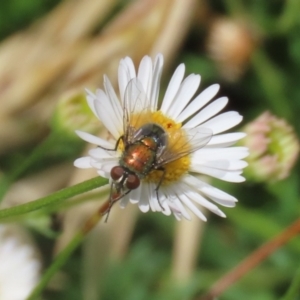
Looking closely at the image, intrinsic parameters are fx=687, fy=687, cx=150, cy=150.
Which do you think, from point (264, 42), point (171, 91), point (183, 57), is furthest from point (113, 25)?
point (171, 91)

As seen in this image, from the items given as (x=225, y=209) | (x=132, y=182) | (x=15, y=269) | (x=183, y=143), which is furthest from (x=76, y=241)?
(x=225, y=209)

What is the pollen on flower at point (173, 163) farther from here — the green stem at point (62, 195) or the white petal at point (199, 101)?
the green stem at point (62, 195)

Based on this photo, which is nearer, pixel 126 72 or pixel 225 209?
pixel 126 72

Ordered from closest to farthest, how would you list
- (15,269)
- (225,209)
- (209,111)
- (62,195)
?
(62,195) → (209,111) → (15,269) → (225,209)

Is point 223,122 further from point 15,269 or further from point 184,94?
point 15,269

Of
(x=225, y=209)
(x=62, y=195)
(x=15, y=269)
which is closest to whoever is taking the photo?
(x=62, y=195)

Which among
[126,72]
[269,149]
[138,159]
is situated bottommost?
[269,149]

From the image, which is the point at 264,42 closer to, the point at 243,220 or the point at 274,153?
the point at 243,220
